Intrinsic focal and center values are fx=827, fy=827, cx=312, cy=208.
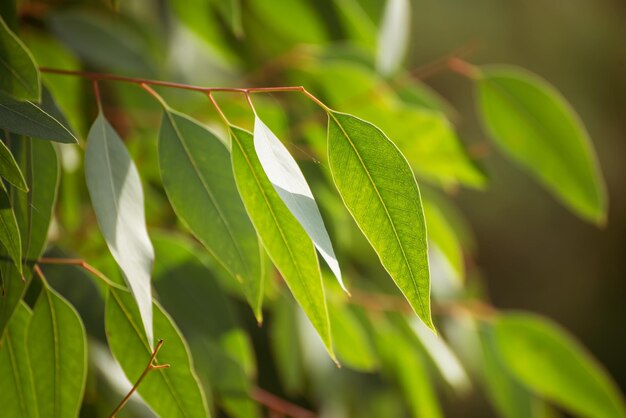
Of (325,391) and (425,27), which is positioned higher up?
(425,27)

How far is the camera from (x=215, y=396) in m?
0.63

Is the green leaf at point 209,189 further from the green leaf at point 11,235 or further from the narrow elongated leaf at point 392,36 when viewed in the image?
the narrow elongated leaf at point 392,36

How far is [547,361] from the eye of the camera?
798mm

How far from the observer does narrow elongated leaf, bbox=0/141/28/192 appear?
330mm

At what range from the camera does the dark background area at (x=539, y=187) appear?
2.28m

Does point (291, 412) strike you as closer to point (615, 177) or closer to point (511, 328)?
point (511, 328)

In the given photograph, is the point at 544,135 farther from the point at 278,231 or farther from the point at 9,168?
the point at 9,168

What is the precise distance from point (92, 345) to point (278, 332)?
0.80ft

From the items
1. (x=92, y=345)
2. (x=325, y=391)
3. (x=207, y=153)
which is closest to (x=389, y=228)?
(x=207, y=153)

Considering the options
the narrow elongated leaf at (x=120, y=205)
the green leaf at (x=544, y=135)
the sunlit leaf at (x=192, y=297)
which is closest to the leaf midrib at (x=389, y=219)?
the narrow elongated leaf at (x=120, y=205)

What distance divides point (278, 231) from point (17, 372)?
0.16 meters

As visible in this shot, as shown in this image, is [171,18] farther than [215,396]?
Yes

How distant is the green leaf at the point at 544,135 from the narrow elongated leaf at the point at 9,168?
0.49 metres

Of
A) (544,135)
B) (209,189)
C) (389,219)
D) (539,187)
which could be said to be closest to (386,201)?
(389,219)
